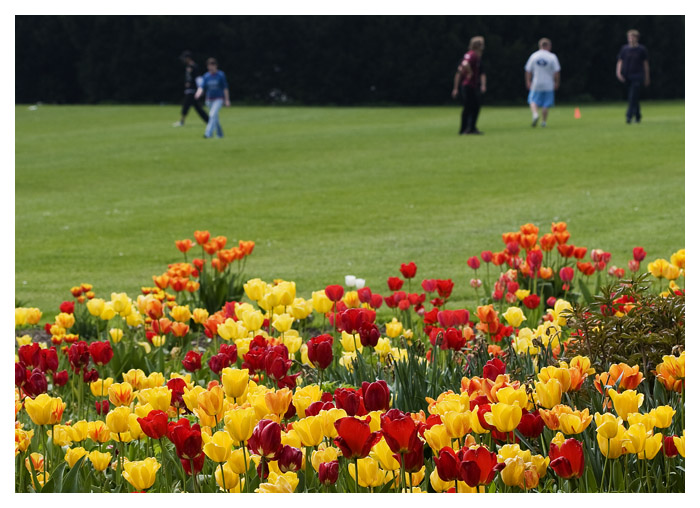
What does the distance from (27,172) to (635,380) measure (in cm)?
1729

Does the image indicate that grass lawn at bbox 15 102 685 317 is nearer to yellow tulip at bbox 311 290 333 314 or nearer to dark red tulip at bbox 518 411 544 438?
yellow tulip at bbox 311 290 333 314

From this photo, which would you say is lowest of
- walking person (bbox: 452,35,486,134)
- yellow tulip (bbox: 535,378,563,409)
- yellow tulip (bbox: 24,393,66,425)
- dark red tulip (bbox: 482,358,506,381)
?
yellow tulip (bbox: 24,393,66,425)

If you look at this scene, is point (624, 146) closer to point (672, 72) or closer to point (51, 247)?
point (51, 247)

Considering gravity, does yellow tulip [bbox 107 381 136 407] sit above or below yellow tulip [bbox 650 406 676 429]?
below

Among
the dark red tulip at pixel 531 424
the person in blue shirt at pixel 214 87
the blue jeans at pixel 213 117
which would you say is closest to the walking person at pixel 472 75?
the person in blue shirt at pixel 214 87

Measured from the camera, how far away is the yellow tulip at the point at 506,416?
2.29m

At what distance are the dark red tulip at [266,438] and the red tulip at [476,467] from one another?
43 cm

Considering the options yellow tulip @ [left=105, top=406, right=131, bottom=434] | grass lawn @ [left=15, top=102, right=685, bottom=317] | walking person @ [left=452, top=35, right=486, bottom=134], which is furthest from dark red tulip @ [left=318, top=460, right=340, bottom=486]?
walking person @ [left=452, top=35, right=486, bottom=134]

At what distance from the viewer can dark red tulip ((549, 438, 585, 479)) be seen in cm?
223

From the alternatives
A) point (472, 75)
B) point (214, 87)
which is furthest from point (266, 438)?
point (214, 87)

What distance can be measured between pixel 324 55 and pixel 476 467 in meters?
39.0

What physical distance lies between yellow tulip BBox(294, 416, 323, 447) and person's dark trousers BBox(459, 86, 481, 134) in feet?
64.4

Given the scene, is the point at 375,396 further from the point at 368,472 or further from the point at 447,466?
the point at 447,466

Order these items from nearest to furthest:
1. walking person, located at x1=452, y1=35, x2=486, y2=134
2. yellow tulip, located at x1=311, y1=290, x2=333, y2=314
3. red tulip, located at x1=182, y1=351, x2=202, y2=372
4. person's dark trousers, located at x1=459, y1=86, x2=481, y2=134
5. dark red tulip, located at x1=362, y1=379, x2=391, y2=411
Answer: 1. dark red tulip, located at x1=362, y1=379, x2=391, y2=411
2. red tulip, located at x1=182, y1=351, x2=202, y2=372
3. yellow tulip, located at x1=311, y1=290, x2=333, y2=314
4. walking person, located at x1=452, y1=35, x2=486, y2=134
5. person's dark trousers, located at x1=459, y1=86, x2=481, y2=134
